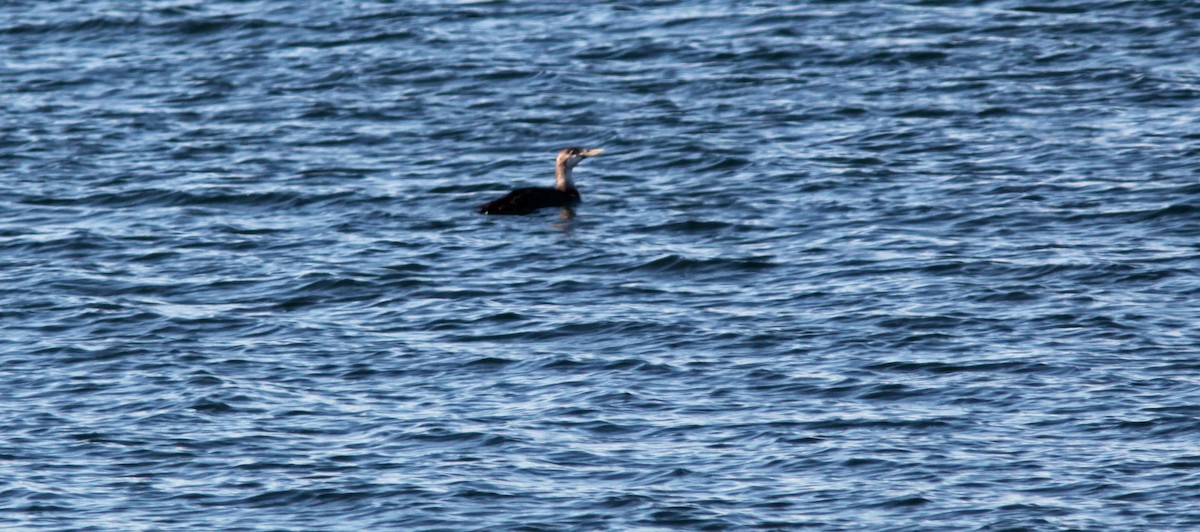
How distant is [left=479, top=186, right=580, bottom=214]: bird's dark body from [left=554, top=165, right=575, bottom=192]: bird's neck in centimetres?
25

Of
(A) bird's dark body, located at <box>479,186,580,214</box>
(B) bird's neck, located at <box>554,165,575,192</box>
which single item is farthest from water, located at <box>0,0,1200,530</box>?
(B) bird's neck, located at <box>554,165,575,192</box>

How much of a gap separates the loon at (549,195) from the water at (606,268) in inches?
11.6

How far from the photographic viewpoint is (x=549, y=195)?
25.1 m

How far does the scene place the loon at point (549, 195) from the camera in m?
24.8

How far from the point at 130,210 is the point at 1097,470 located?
14.9 meters

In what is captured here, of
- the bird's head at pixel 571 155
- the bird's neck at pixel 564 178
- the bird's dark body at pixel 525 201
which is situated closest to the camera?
the bird's dark body at pixel 525 201

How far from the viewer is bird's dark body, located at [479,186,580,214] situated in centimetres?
2473

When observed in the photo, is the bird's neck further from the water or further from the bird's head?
the water

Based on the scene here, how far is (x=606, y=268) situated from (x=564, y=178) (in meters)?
3.69

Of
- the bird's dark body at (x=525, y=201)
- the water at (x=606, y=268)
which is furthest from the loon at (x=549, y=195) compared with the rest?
the water at (x=606, y=268)

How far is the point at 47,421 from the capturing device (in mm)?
16641

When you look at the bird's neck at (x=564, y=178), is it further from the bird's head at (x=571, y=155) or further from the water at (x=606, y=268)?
the water at (x=606, y=268)

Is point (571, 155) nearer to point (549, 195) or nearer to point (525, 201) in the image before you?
point (549, 195)

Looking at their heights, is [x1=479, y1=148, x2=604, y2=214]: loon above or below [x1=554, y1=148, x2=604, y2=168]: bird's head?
below
